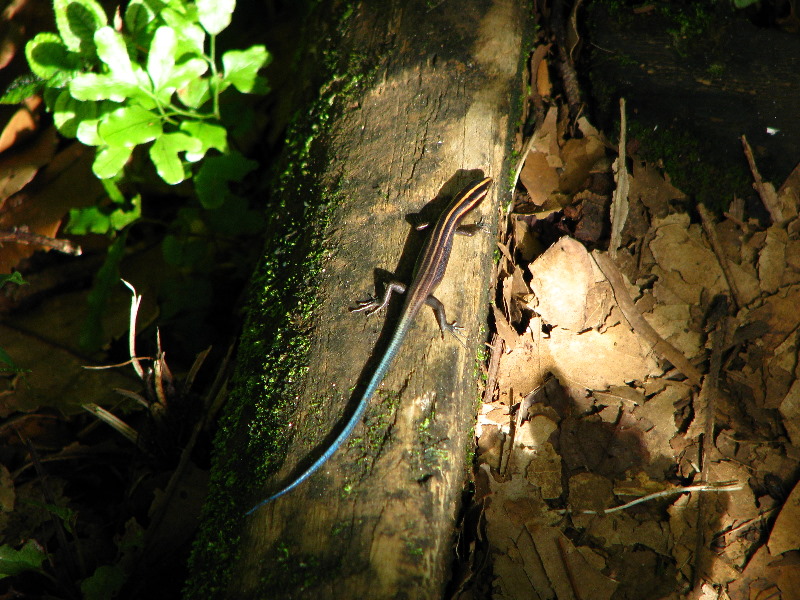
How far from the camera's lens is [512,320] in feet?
10.5

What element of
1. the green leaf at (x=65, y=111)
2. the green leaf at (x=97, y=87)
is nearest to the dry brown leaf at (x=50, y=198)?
the green leaf at (x=65, y=111)

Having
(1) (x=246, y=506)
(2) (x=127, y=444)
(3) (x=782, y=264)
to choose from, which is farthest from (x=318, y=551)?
(3) (x=782, y=264)

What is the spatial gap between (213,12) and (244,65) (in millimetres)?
330

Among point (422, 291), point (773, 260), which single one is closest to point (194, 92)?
point (422, 291)

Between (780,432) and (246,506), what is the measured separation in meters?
→ 2.95

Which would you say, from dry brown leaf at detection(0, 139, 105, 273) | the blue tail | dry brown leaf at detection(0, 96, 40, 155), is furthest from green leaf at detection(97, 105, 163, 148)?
dry brown leaf at detection(0, 96, 40, 155)

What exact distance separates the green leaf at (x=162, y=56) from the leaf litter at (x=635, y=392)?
2169 mm

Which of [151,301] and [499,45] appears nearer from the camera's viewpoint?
[499,45]

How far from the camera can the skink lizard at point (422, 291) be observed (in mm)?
2328

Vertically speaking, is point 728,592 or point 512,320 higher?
point 512,320

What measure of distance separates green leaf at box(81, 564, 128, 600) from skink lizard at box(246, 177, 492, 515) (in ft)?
3.48

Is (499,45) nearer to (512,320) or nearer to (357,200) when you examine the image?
(357,200)

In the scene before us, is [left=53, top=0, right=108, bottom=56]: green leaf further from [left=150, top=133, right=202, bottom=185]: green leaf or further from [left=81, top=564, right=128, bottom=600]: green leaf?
[left=81, top=564, right=128, bottom=600]: green leaf

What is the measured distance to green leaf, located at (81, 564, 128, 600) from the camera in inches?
106
